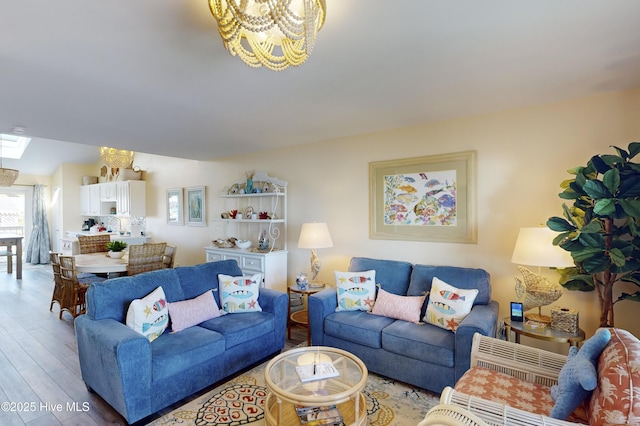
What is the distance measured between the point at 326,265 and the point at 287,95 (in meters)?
2.25

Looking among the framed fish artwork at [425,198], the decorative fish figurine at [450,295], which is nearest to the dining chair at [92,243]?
the framed fish artwork at [425,198]

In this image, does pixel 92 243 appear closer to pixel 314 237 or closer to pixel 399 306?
pixel 314 237

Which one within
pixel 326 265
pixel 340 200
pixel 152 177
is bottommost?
pixel 326 265

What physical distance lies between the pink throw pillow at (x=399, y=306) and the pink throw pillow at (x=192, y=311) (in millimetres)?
1499

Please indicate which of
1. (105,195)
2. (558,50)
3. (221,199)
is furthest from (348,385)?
(105,195)

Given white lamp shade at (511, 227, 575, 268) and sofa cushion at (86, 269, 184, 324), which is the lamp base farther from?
sofa cushion at (86, 269, 184, 324)

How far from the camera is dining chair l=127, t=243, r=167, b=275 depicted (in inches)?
161

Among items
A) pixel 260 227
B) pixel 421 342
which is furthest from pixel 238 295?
pixel 260 227

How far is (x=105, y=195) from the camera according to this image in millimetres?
7137

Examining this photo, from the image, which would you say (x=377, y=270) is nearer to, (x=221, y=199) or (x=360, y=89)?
(x=360, y=89)

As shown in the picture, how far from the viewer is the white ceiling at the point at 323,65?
150 cm

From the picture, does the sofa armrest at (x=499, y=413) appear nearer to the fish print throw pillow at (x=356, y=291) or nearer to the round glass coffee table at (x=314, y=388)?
the round glass coffee table at (x=314, y=388)

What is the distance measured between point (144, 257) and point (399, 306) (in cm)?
336

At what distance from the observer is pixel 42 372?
2.72m
